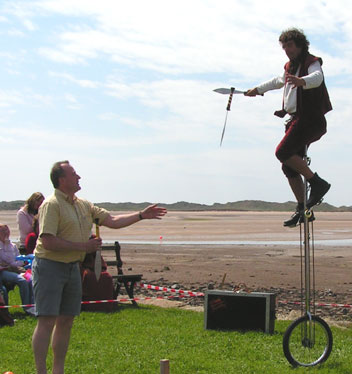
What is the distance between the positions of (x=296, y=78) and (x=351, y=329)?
4913 mm

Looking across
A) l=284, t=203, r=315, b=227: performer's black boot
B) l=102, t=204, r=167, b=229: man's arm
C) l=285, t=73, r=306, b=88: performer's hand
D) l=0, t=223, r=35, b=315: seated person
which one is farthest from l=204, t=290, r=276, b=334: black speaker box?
l=285, t=73, r=306, b=88: performer's hand

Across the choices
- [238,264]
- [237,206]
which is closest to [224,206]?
[237,206]

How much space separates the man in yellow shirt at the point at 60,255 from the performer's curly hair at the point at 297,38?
2.14 meters

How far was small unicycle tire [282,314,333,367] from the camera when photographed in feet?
23.3

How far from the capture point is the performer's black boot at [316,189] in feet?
22.2

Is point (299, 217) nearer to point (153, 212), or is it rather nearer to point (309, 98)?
point (309, 98)

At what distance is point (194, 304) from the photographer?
12.2 m

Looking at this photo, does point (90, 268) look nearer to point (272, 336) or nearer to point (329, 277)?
point (272, 336)

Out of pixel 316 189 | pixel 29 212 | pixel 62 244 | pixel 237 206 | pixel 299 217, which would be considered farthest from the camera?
pixel 237 206

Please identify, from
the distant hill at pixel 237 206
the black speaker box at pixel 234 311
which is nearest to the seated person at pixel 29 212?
the black speaker box at pixel 234 311

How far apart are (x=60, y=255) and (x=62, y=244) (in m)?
0.17

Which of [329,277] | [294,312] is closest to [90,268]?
[294,312]

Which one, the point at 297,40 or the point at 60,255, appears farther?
the point at 297,40

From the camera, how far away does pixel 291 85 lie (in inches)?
257
